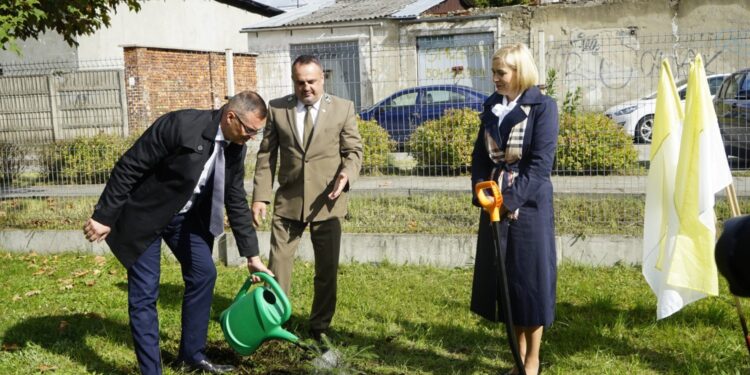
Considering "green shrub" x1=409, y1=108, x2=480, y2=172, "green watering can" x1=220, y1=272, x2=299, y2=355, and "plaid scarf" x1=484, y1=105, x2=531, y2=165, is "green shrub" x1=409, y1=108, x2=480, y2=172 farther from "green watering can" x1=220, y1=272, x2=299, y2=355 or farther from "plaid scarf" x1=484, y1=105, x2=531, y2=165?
"green watering can" x1=220, y1=272, x2=299, y2=355

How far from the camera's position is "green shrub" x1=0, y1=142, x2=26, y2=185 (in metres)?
9.81

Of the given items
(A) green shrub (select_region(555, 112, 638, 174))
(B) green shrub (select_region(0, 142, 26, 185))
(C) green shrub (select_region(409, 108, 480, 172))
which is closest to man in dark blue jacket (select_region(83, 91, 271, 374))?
(C) green shrub (select_region(409, 108, 480, 172))

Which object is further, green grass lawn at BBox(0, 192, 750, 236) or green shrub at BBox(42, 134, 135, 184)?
green shrub at BBox(42, 134, 135, 184)

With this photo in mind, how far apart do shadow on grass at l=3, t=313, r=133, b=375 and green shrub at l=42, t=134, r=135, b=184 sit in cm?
329

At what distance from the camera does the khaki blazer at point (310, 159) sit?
221 inches

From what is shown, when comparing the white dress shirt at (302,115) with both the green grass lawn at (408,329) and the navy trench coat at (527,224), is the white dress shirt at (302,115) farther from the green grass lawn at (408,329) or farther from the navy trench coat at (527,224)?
Result: the green grass lawn at (408,329)

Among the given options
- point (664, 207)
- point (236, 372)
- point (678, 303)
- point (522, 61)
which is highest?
point (522, 61)

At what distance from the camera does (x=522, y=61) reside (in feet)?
14.8

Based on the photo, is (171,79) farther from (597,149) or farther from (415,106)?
(597,149)

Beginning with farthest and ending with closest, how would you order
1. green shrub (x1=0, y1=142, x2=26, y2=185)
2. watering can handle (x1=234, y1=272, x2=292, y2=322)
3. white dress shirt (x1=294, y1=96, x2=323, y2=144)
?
green shrub (x1=0, y1=142, x2=26, y2=185) < white dress shirt (x1=294, y1=96, x2=323, y2=144) < watering can handle (x1=234, y1=272, x2=292, y2=322)

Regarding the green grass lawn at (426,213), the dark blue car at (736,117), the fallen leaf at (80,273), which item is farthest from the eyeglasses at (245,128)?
the dark blue car at (736,117)

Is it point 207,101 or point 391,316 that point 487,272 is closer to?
point 391,316

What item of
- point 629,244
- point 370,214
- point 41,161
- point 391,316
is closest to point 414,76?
point 370,214

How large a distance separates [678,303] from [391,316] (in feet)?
7.58
